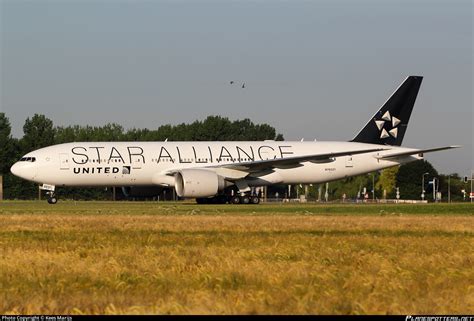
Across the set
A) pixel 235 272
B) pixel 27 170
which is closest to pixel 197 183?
pixel 27 170

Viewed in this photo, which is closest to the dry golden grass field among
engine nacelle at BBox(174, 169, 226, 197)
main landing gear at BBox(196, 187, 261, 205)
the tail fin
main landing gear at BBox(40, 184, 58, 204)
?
engine nacelle at BBox(174, 169, 226, 197)

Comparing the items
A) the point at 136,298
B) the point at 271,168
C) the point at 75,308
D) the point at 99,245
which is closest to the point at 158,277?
the point at 136,298

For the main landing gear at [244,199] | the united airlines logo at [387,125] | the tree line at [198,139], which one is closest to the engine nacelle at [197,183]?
the main landing gear at [244,199]

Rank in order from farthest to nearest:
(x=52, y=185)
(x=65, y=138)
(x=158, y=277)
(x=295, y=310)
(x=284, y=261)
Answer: (x=65, y=138)
(x=52, y=185)
(x=284, y=261)
(x=158, y=277)
(x=295, y=310)

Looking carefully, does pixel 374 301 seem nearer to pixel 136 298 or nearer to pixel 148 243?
pixel 136 298

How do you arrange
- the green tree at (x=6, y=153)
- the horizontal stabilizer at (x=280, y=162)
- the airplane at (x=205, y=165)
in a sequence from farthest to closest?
1. the green tree at (x=6, y=153)
2. the airplane at (x=205, y=165)
3. the horizontal stabilizer at (x=280, y=162)

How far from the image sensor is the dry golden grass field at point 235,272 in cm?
1192

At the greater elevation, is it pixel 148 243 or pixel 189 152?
pixel 189 152

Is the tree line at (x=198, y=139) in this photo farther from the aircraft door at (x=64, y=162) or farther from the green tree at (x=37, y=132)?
the aircraft door at (x=64, y=162)

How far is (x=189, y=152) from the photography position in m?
61.9

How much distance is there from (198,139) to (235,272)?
11043cm

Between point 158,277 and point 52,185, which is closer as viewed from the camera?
point 158,277

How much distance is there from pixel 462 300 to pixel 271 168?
48881 millimetres

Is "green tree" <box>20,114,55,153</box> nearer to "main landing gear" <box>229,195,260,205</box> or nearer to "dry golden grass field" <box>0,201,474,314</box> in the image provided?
"main landing gear" <box>229,195,260,205</box>
